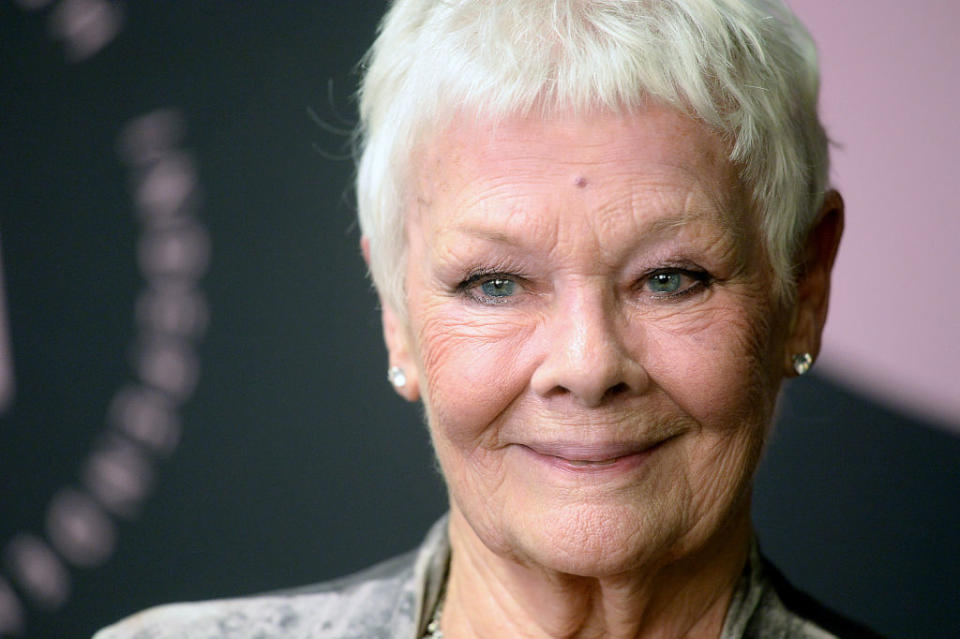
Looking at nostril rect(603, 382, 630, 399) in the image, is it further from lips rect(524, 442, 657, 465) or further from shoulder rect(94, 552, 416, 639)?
shoulder rect(94, 552, 416, 639)

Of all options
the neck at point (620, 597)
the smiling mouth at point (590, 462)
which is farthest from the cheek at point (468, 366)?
the neck at point (620, 597)

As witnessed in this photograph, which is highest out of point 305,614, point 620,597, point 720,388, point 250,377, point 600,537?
point 720,388

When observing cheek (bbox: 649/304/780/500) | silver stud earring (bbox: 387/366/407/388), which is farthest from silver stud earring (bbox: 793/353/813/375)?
silver stud earring (bbox: 387/366/407/388)

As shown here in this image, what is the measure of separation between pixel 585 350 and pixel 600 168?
0.21 meters

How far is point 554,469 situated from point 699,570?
0.94ft

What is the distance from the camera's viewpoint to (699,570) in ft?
5.40

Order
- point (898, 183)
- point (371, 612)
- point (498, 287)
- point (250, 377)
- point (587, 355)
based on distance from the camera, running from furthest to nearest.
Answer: point (250, 377)
point (898, 183)
point (371, 612)
point (498, 287)
point (587, 355)

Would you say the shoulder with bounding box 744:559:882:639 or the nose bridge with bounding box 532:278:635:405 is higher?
the nose bridge with bounding box 532:278:635:405

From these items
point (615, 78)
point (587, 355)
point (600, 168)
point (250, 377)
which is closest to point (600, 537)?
point (587, 355)

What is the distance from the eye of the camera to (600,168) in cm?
144

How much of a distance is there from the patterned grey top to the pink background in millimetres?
1044

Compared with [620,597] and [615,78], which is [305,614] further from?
[615,78]

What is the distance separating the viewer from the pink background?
2.59 metres

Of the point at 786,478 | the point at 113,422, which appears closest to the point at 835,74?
the point at 786,478
